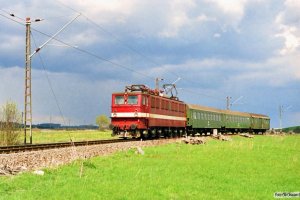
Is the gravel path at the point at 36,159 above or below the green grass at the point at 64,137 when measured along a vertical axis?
above

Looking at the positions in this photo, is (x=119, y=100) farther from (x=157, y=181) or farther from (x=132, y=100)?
(x=157, y=181)

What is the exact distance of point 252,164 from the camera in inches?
832

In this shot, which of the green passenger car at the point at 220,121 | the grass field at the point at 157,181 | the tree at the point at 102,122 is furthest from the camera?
the tree at the point at 102,122

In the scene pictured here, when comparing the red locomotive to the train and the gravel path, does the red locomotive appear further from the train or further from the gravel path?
the gravel path

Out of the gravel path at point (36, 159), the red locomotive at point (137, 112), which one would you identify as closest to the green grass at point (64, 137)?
the red locomotive at point (137, 112)

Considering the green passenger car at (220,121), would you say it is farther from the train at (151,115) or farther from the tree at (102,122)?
the tree at (102,122)

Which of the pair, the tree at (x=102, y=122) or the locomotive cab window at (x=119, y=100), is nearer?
the locomotive cab window at (x=119, y=100)

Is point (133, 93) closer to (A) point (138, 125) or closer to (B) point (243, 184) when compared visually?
(A) point (138, 125)

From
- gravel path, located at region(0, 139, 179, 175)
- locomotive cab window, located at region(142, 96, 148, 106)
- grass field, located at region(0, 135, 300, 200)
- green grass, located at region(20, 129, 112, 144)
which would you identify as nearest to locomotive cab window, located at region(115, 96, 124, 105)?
locomotive cab window, located at region(142, 96, 148, 106)

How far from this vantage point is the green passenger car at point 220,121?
178 ft

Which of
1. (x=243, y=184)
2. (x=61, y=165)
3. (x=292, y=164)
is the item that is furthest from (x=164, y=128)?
(x=243, y=184)

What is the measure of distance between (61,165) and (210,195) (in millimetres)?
7471

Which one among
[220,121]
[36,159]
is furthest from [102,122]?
[36,159]

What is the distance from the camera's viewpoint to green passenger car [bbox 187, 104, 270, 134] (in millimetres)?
54259
